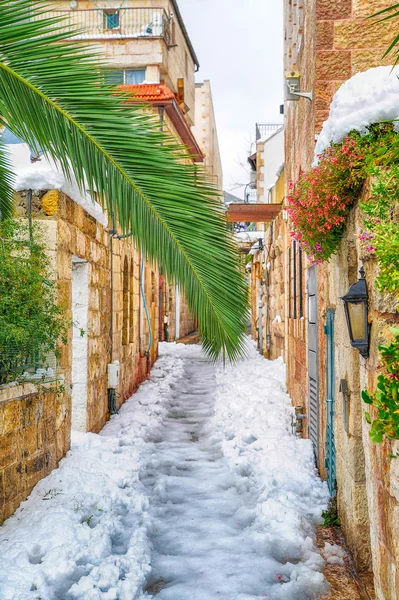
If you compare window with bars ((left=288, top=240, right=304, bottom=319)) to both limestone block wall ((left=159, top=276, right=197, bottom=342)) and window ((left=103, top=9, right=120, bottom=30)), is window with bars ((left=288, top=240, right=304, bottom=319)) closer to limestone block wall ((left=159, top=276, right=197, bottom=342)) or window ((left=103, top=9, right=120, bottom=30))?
limestone block wall ((left=159, top=276, right=197, bottom=342))

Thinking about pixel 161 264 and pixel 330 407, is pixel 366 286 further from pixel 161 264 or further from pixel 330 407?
pixel 330 407

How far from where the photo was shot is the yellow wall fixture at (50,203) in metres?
4.65

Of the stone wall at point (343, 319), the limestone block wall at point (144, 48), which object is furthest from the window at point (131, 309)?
the limestone block wall at point (144, 48)

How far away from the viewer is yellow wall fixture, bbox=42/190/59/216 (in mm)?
4652

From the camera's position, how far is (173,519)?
13.3 feet

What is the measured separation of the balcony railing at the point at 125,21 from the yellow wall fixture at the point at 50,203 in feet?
45.2

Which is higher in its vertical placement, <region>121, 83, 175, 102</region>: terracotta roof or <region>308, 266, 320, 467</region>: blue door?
<region>121, 83, 175, 102</region>: terracotta roof

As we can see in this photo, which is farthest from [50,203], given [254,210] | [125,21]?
[125,21]

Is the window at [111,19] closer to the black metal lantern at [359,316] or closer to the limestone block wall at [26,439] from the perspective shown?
the limestone block wall at [26,439]

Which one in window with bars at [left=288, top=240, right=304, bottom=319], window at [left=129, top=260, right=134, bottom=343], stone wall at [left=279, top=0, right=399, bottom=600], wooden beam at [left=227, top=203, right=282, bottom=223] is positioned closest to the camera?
stone wall at [left=279, top=0, right=399, bottom=600]

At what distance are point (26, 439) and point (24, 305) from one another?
914 millimetres

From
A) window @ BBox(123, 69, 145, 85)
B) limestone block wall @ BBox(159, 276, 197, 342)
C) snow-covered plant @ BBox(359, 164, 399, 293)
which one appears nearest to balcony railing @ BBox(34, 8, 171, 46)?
window @ BBox(123, 69, 145, 85)

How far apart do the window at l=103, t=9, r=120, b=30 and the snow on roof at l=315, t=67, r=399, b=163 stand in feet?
53.9

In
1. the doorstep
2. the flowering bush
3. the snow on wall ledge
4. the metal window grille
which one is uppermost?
the snow on wall ledge
